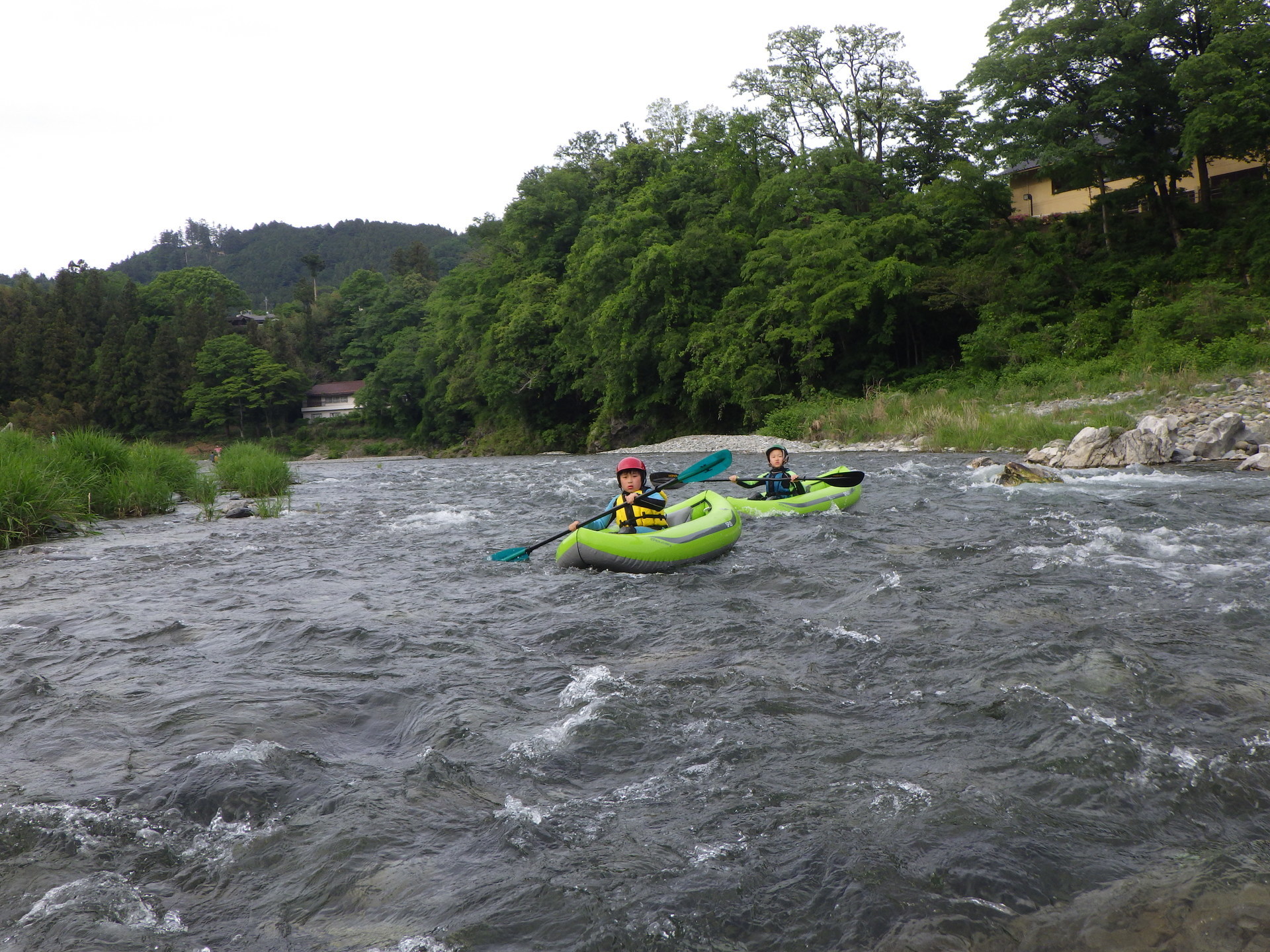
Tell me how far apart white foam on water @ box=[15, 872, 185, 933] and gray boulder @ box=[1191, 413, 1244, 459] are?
13723mm

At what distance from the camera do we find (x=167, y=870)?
8.31 ft

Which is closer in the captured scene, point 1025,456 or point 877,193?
point 1025,456

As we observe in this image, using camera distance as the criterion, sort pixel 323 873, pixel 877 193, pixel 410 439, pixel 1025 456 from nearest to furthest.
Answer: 1. pixel 323 873
2. pixel 1025 456
3. pixel 877 193
4. pixel 410 439

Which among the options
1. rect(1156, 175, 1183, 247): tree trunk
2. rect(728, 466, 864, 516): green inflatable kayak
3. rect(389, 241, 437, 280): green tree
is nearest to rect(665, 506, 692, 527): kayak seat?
rect(728, 466, 864, 516): green inflatable kayak

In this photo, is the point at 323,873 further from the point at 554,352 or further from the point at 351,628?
the point at 554,352

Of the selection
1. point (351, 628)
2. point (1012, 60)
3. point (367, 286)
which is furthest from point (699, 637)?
point (367, 286)

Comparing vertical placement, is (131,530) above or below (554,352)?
below

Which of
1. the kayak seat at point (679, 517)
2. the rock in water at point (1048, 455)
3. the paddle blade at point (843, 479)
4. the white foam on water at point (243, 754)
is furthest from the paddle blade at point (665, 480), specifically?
the rock in water at point (1048, 455)

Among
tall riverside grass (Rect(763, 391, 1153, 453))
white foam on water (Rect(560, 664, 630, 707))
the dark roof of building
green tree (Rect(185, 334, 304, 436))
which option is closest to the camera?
white foam on water (Rect(560, 664, 630, 707))

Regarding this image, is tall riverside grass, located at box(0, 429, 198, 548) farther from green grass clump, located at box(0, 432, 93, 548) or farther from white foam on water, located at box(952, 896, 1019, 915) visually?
white foam on water, located at box(952, 896, 1019, 915)

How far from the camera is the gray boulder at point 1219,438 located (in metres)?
12.1

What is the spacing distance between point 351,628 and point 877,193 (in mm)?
27549

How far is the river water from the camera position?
2260mm

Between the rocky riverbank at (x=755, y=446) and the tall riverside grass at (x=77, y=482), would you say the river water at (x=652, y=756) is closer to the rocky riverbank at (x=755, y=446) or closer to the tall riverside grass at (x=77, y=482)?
the tall riverside grass at (x=77, y=482)
